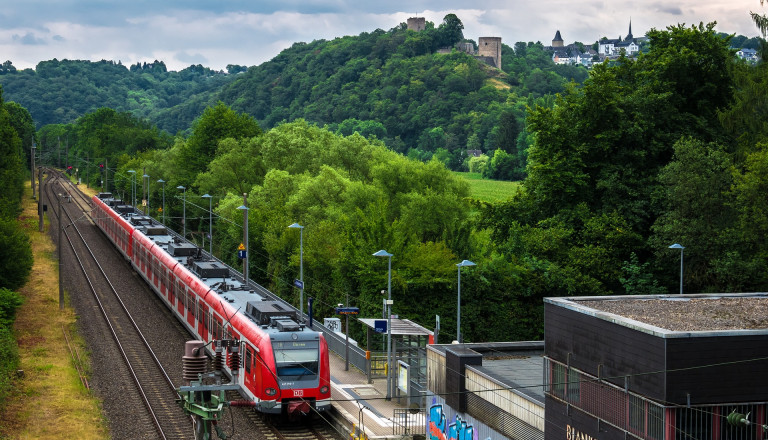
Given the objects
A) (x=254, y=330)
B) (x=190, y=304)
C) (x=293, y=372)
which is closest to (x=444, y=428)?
(x=293, y=372)

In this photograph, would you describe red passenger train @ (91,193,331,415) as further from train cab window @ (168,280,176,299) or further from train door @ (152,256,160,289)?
train door @ (152,256,160,289)

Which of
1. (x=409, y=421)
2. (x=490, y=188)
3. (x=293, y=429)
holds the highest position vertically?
(x=490, y=188)

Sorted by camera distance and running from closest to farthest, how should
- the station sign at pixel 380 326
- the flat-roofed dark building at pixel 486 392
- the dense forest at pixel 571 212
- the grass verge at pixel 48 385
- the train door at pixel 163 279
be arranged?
the flat-roofed dark building at pixel 486 392 < the grass verge at pixel 48 385 < the station sign at pixel 380 326 < the dense forest at pixel 571 212 < the train door at pixel 163 279

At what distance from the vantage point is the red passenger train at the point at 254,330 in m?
28.4

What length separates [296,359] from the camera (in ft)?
93.6

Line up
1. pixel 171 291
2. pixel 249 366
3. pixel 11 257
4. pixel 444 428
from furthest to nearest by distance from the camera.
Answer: pixel 171 291 < pixel 11 257 < pixel 249 366 < pixel 444 428

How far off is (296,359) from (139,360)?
12.5 meters

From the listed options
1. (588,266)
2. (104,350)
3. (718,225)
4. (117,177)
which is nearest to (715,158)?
(718,225)

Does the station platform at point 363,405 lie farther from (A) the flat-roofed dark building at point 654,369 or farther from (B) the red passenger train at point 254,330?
(A) the flat-roofed dark building at point 654,369

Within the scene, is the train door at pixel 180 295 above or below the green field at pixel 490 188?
below

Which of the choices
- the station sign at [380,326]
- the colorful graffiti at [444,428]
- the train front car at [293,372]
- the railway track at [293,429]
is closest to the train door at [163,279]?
the station sign at [380,326]

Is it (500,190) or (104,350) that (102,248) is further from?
(500,190)

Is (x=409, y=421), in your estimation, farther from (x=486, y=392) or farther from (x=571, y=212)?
(x=571, y=212)

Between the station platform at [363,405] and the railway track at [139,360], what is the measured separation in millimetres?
5089
